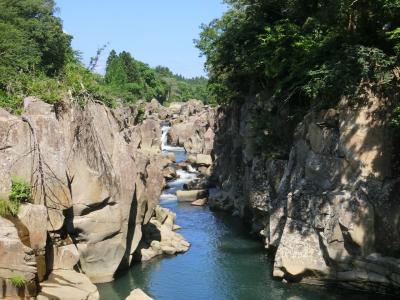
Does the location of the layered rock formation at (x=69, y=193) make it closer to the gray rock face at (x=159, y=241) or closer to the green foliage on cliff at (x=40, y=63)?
the green foliage on cliff at (x=40, y=63)

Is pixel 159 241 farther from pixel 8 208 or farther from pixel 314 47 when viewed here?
pixel 314 47

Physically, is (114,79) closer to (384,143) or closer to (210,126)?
(210,126)

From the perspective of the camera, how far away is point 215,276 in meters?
22.6

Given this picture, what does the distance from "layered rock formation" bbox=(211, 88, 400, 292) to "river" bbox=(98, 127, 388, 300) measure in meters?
0.76

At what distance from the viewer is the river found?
20359 millimetres

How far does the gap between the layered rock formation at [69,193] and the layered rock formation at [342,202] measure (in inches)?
257

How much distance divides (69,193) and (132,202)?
382 centimetres

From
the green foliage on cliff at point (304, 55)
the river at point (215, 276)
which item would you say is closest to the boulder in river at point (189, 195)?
the river at point (215, 276)

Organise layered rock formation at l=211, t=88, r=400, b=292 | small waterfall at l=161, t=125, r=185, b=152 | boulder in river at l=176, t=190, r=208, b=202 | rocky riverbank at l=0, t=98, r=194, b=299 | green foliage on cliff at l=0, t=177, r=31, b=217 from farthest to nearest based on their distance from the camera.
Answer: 1. small waterfall at l=161, t=125, r=185, b=152
2. boulder in river at l=176, t=190, r=208, b=202
3. layered rock formation at l=211, t=88, r=400, b=292
4. green foliage on cliff at l=0, t=177, r=31, b=217
5. rocky riverbank at l=0, t=98, r=194, b=299

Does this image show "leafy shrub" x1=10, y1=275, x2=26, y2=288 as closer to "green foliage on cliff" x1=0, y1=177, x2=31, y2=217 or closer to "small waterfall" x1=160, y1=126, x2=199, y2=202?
"green foliage on cliff" x1=0, y1=177, x2=31, y2=217

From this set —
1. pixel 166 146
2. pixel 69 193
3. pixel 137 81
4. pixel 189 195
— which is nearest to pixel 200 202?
pixel 189 195

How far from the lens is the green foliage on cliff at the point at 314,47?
64.8 feet

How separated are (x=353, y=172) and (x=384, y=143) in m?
1.57

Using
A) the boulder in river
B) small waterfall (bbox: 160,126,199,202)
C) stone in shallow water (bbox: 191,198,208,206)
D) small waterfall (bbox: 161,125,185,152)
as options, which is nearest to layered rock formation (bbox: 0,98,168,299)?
stone in shallow water (bbox: 191,198,208,206)
